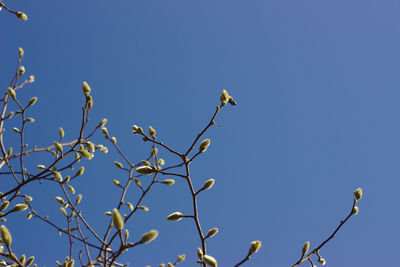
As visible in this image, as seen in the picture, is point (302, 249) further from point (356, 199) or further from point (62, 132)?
point (62, 132)

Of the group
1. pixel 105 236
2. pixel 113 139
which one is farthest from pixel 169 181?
pixel 113 139

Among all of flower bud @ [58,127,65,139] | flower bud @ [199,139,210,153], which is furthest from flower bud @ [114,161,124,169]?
flower bud @ [199,139,210,153]

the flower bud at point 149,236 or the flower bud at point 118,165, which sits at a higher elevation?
the flower bud at point 118,165

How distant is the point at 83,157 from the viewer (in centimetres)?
316

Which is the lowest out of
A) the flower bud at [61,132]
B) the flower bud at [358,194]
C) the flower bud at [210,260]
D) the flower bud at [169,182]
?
the flower bud at [210,260]

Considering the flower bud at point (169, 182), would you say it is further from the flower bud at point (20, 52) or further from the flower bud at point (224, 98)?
the flower bud at point (20, 52)

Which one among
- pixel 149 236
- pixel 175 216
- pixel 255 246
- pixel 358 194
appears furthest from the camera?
pixel 358 194

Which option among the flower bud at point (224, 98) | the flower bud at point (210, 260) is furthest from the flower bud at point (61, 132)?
the flower bud at point (210, 260)

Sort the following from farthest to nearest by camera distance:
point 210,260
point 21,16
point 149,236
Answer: point 21,16
point 210,260
point 149,236

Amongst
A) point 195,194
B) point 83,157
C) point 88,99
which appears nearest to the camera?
point 195,194

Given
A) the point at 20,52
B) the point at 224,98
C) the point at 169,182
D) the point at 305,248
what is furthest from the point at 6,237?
the point at 20,52

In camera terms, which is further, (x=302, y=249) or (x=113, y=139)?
(x=113, y=139)

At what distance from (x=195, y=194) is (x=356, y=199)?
51.5 inches

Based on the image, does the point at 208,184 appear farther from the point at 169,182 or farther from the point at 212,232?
the point at 169,182
